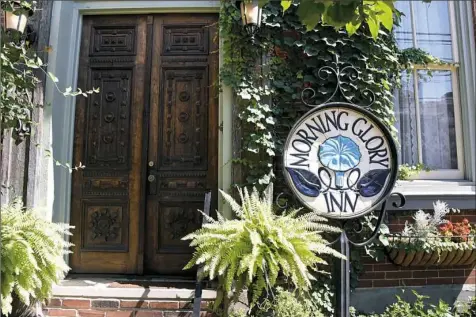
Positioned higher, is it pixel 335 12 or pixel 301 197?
pixel 335 12

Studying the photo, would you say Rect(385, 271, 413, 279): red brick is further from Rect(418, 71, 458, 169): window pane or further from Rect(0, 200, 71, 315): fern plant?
Rect(0, 200, 71, 315): fern plant

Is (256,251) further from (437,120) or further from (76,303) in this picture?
(437,120)

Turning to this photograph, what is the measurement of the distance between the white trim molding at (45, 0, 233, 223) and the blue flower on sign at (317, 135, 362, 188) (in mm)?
885

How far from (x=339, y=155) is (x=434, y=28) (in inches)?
84.9

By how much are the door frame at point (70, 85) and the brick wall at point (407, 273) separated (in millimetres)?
1470

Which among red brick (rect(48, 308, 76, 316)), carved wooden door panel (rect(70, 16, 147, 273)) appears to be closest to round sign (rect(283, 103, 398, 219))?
carved wooden door panel (rect(70, 16, 147, 273))

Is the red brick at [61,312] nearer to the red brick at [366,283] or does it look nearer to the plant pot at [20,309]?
the plant pot at [20,309]

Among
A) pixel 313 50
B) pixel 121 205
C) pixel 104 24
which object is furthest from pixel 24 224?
pixel 313 50

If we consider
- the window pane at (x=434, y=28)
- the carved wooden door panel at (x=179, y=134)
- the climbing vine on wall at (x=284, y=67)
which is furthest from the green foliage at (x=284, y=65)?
the window pane at (x=434, y=28)

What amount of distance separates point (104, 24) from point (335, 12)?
3.02 metres

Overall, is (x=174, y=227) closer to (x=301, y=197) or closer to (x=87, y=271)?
(x=87, y=271)

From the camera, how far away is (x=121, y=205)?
3814 millimetres

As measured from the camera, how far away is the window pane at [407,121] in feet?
13.2

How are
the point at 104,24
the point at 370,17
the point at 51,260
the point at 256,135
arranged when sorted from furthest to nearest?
the point at 104,24 < the point at 256,135 < the point at 51,260 < the point at 370,17
